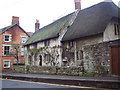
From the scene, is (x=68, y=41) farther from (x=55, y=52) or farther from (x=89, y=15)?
(x=89, y=15)

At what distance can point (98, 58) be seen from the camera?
462 inches

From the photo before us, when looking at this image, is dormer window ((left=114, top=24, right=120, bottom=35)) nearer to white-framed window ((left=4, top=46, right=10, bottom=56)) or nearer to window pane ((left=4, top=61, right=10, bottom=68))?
white-framed window ((left=4, top=46, right=10, bottom=56))

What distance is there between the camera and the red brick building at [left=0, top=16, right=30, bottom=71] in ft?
102

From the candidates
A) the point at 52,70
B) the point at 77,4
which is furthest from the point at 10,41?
the point at 52,70

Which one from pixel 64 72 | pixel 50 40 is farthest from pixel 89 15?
pixel 64 72

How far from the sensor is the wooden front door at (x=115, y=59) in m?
10.3

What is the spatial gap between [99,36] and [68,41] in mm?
5612

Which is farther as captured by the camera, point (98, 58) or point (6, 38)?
point (6, 38)

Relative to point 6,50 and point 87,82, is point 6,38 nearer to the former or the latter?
point 6,50

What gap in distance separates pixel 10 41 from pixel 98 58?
25708 mm

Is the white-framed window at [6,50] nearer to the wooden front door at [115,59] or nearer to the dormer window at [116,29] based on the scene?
the dormer window at [116,29]

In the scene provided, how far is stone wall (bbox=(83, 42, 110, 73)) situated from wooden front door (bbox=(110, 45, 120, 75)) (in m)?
0.35

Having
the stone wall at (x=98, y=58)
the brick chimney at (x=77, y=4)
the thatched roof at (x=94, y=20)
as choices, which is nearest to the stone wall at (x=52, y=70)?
the stone wall at (x=98, y=58)

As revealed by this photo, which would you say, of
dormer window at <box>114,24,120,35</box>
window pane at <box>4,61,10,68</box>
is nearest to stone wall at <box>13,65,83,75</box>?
dormer window at <box>114,24,120,35</box>
